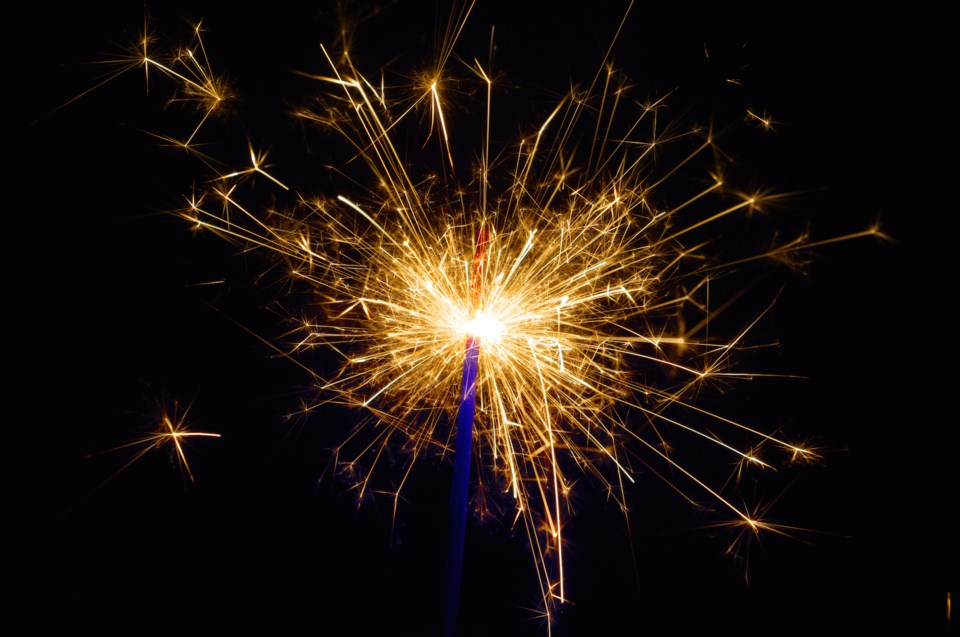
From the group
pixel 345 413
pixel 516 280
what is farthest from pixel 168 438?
pixel 516 280

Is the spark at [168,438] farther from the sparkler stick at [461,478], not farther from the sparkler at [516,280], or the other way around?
the sparkler stick at [461,478]

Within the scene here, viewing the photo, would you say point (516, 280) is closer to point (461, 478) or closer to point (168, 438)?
point (461, 478)

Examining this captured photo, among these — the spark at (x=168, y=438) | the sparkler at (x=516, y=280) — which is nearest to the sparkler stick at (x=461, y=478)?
the sparkler at (x=516, y=280)

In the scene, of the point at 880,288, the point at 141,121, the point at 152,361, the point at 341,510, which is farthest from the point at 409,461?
the point at 880,288

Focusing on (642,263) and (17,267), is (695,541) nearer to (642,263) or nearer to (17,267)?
(642,263)

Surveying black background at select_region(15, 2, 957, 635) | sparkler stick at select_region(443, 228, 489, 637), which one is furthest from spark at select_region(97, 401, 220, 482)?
sparkler stick at select_region(443, 228, 489, 637)

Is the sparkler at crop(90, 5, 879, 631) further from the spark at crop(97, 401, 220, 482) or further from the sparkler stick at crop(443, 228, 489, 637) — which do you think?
the spark at crop(97, 401, 220, 482)
